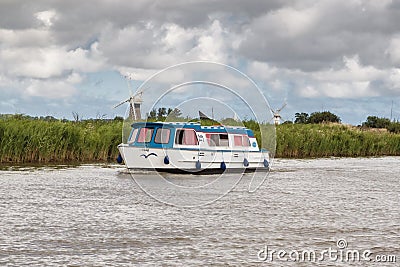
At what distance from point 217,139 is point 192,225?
35.4ft

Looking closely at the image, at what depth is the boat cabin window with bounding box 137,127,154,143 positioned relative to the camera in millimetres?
19312

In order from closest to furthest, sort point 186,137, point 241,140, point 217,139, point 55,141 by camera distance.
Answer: point 186,137 < point 217,139 < point 241,140 < point 55,141

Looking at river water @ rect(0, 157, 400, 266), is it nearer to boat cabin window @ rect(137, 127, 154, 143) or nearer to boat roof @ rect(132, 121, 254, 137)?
boat cabin window @ rect(137, 127, 154, 143)

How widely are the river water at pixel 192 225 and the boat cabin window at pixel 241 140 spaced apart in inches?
185

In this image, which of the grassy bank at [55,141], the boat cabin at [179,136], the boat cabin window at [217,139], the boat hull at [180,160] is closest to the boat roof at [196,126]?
the boat cabin at [179,136]

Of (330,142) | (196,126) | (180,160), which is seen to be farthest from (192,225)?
(330,142)

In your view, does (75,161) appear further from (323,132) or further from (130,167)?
(323,132)

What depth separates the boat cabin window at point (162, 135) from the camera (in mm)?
19172

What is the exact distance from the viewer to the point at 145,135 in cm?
1939

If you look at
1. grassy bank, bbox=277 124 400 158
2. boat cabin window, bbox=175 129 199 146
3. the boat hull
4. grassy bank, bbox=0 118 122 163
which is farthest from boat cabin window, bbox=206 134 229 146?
grassy bank, bbox=277 124 400 158

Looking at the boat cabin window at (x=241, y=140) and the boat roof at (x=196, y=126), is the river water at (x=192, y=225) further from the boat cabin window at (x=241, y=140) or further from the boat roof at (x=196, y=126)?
the boat cabin window at (x=241, y=140)

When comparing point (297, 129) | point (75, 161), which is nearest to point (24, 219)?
point (75, 161)

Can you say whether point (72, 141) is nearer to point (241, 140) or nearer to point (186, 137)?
point (186, 137)

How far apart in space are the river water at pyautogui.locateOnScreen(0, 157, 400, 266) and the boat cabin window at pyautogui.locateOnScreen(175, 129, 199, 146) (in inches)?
138
